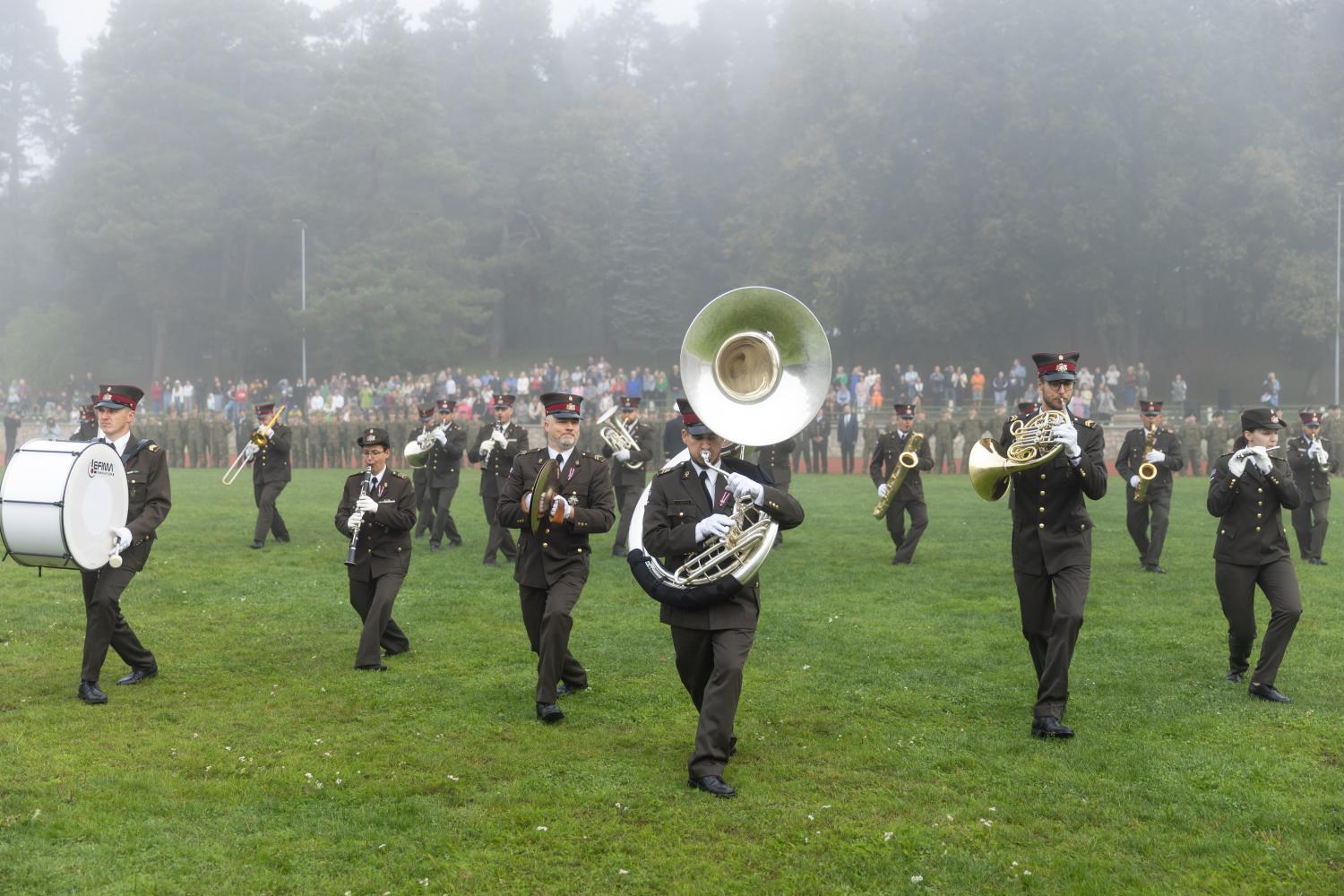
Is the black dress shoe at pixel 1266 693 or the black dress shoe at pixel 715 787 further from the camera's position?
the black dress shoe at pixel 1266 693

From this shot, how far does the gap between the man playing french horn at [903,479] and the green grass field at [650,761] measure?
2819 mm

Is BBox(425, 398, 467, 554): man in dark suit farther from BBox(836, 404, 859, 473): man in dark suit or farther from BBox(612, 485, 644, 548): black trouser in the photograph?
BBox(836, 404, 859, 473): man in dark suit

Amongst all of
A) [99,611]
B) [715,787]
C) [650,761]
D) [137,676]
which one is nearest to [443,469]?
[137,676]

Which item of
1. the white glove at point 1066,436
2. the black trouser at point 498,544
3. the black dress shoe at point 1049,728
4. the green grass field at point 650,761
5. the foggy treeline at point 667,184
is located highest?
the foggy treeline at point 667,184

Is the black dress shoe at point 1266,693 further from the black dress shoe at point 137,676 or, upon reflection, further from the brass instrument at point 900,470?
the black dress shoe at point 137,676

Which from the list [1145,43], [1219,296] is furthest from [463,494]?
[1219,296]

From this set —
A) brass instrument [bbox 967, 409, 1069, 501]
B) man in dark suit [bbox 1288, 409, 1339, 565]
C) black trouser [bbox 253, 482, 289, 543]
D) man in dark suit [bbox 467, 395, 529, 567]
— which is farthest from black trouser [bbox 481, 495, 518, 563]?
man in dark suit [bbox 1288, 409, 1339, 565]

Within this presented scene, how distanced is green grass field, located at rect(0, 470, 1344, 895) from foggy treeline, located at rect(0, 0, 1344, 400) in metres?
43.1

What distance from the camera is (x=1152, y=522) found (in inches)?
615

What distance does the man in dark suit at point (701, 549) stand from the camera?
23.6ft

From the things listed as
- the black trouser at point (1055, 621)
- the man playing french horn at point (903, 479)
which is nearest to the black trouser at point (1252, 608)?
the black trouser at point (1055, 621)

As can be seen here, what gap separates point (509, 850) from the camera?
6328mm

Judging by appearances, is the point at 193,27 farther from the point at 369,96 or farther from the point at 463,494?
the point at 463,494

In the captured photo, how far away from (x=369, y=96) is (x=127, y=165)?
1411 centimetres
